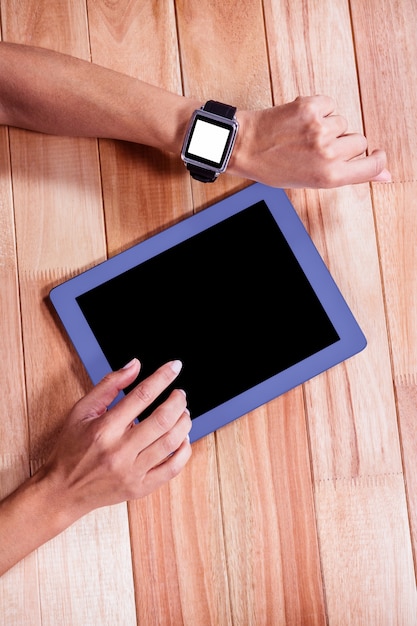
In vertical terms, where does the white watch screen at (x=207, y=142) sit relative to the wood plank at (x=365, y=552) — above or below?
above

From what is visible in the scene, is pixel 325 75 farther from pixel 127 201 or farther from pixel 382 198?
pixel 127 201

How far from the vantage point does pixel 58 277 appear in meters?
1.01

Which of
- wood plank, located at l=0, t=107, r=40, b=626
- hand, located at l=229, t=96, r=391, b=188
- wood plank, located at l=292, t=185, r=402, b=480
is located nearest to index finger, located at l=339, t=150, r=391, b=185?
hand, located at l=229, t=96, r=391, b=188

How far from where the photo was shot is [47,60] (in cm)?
94

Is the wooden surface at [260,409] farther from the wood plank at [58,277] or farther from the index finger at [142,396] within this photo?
the index finger at [142,396]

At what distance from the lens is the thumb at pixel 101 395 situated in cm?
91

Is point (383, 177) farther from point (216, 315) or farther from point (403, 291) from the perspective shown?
point (216, 315)

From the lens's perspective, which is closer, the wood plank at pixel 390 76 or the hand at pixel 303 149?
the hand at pixel 303 149

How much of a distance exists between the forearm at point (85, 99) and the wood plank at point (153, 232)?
63 millimetres

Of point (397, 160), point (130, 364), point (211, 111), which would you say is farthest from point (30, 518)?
point (397, 160)

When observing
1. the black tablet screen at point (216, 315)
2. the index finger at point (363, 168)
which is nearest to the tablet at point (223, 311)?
the black tablet screen at point (216, 315)

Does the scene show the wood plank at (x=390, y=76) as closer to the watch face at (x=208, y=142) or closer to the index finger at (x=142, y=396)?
the watch face at (x=208, y=142)

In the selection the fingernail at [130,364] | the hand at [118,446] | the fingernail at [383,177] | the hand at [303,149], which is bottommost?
the hand at [118,446]

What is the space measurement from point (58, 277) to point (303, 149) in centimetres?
40
